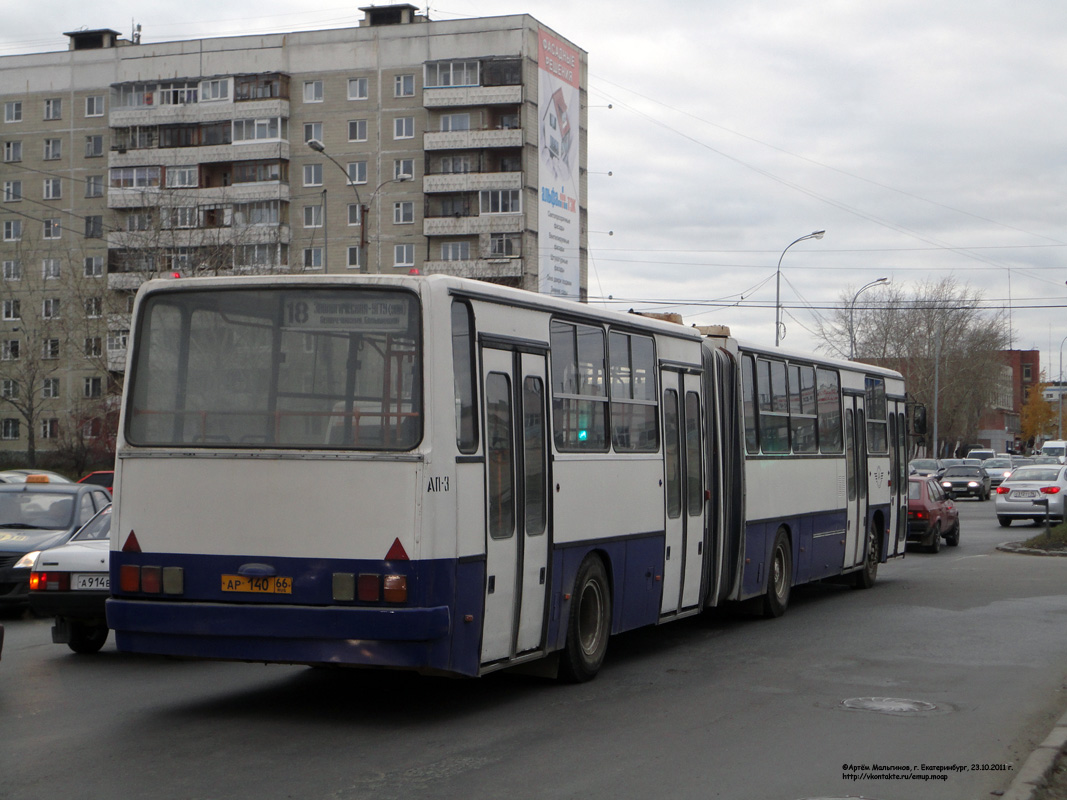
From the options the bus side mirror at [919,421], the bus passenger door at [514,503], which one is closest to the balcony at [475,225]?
the bus side mirror at [919,421]

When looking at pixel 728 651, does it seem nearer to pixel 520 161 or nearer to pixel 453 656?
pixel 453 656

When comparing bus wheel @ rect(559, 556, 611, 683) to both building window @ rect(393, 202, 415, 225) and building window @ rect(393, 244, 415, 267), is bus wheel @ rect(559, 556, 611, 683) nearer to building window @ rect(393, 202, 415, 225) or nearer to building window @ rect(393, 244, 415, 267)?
building window @ rect(393, 244, 415, 267)

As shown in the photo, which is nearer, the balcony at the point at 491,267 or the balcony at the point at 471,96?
the balcony at the point at 491,267

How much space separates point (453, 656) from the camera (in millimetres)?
8414

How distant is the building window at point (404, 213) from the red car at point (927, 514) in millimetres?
58467

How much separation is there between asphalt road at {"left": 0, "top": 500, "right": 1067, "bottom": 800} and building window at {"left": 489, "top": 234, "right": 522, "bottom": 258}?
67740 mm

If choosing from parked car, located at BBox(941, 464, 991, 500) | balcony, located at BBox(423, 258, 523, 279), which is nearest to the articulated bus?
parked car, located at BBox(941, 464, 991, 500)

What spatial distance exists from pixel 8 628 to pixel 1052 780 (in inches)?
438

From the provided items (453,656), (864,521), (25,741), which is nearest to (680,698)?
(453,656)

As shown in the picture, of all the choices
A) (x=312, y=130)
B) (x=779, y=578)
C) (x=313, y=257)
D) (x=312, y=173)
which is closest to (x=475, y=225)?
(x=313, y=257)

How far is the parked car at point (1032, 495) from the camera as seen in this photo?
36.9 m

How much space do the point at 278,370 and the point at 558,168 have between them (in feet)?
250

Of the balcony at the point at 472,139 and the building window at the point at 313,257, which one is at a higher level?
the balcony at the point at 472,139

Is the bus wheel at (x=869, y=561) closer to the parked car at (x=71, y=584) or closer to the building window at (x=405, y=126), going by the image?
the parked car at (x=71, y=584)
